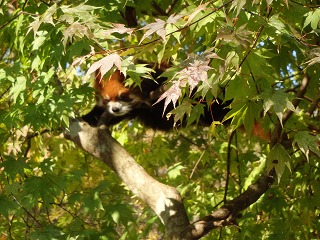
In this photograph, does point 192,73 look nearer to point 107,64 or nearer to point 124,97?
point 107,64

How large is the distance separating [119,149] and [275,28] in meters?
1.35

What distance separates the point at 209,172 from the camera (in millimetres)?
4492

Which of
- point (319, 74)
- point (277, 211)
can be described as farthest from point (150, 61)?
point (319, 74)

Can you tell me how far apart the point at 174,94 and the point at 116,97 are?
9.34ft

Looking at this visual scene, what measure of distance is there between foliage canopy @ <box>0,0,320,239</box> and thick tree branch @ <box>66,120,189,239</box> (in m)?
0.17

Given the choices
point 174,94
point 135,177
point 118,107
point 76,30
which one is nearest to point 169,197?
point 135,177

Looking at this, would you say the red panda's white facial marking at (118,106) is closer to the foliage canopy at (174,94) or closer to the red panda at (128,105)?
the red panda at (128,105)

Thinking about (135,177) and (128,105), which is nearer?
(135,177)

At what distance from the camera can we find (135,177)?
115 inches

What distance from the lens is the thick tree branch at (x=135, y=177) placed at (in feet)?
9.11

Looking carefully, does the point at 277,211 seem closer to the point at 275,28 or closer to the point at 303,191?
the point at 303,191

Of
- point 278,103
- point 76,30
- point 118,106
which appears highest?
point 76,30

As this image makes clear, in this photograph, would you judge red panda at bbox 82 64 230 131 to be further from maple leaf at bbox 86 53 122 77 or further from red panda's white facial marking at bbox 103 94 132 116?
maple leaf at bbox 86 53 122 77

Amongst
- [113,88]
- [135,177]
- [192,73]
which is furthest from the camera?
[113,88]
